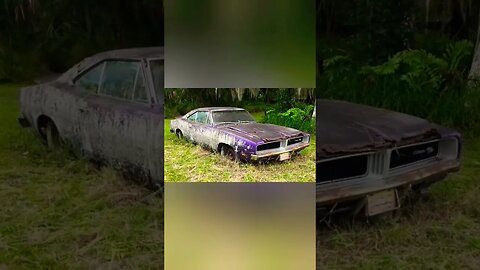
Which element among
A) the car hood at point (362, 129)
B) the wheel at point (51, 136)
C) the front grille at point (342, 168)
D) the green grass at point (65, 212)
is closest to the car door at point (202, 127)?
the car hood at point (362, 129)

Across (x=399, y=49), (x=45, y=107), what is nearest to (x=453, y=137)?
(x=399, y=49)

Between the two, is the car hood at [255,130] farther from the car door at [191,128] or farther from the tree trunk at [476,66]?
the tree trunk at [476,66]

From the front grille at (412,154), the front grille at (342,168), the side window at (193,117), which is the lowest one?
the front grille at (342,168)

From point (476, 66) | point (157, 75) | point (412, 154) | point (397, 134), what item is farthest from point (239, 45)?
point (476, 66)

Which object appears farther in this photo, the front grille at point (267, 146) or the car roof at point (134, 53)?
the car roof at point (134, 53)

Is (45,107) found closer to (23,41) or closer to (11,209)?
(23,41)

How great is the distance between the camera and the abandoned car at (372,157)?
2312 mm

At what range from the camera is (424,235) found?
2.50 m

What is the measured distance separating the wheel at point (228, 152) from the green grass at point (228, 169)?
0.03ft

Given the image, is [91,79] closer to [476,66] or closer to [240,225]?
[240,225]

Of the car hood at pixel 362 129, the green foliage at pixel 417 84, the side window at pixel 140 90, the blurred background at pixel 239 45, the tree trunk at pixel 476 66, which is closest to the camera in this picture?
the blurred background at pixel 239 45

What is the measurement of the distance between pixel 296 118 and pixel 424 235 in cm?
164

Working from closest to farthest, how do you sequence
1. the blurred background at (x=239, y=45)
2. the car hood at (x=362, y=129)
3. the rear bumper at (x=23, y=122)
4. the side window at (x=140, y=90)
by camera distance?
the blurred background at (x=239, y=45)
the car hood at (x=362, y=129)
the side window at (x=140, y=90)
the rear bumper at (x=23, y=122)

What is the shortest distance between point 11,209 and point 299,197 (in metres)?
1.86
